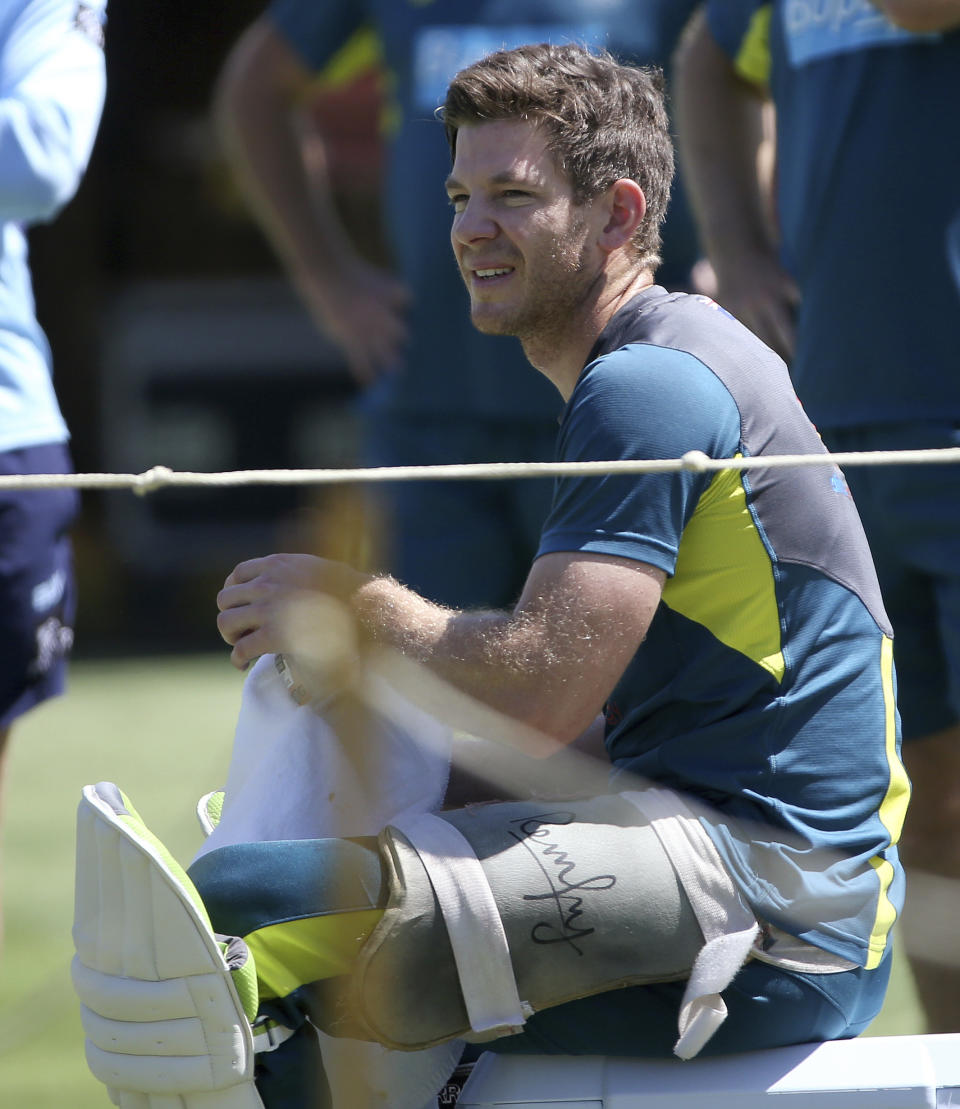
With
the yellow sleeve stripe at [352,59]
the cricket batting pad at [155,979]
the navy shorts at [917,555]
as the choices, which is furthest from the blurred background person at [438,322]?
the cricket batting pad at [155,979]

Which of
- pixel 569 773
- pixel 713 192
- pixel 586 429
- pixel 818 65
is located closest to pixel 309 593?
pixel 586 429

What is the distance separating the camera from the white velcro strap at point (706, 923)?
161 cm

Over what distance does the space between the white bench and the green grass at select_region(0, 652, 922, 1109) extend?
88 cm

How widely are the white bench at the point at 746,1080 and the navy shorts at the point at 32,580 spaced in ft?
4.55

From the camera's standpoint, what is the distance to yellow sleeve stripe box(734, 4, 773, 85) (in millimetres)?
2805

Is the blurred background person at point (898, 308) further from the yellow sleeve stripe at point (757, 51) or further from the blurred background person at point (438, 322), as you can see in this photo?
the blurred background person at point (438, 322)

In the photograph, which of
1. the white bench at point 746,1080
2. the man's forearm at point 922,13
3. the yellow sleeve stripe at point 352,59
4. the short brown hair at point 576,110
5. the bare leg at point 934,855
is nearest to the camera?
the white bench at point 746,1080

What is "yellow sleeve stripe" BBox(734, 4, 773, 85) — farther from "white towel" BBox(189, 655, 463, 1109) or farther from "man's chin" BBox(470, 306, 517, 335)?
"white towel" BBox(189, 655, 463, 1109)

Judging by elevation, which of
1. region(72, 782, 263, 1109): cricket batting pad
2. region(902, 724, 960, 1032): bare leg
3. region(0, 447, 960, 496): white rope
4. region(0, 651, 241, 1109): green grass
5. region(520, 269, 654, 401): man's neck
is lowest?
region(0, 651, 241, 1109): green grass

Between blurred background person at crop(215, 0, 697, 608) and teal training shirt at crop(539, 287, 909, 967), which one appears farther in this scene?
blurred background person at crop(215, 0, 697, 608)

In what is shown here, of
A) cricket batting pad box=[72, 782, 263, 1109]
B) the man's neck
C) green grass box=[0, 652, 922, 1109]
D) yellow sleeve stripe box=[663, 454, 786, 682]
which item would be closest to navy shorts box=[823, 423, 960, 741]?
green grass box=[0, 652, 922, 1109]

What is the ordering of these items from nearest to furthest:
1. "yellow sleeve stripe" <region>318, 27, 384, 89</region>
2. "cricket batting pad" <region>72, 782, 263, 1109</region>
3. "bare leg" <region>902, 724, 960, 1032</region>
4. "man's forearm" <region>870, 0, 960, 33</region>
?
"cricket batting pad" <region>72, 782, 263, 1109</region>
"man's forearm" <region>870, 0, 960, 33</region>
"bare leg" <region>902, 724, 960, 1032</region>
"yellow sleeve stripe" <region>318, 27, 384, 89</region>

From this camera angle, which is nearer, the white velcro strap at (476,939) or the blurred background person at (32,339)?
the white velcro strap at (476,939)

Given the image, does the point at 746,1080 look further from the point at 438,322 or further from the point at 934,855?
the point at 438,322
